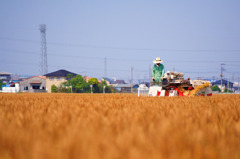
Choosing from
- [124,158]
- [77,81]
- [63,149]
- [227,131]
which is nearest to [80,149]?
[63,149]

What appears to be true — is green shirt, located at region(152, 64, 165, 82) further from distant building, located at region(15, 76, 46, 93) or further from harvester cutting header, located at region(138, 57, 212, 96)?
distant building, located at region(15, 76, 46, 93)

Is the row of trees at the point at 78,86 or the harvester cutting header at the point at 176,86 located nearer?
the harvester cutting header at the point at 176,86

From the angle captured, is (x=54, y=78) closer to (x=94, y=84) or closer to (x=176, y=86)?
(x=94, y=84)

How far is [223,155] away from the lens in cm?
130

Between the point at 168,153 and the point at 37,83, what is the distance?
8781 centimetres

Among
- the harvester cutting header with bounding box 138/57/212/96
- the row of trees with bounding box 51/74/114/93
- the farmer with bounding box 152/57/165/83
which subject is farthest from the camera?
the row of trees with bounding box 51/74/114/93

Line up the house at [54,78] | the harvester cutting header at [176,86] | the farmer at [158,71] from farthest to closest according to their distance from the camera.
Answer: the house at [54,78], the farmer at [158,71], the harvester cutting header at [176,86]

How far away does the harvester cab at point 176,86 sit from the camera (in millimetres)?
11172

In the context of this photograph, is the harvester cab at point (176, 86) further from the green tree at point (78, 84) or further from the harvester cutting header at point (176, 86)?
the green tree at point (78, 84)

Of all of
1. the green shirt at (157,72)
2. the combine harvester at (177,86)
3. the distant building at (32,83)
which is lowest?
the combine harvester at (177,86)

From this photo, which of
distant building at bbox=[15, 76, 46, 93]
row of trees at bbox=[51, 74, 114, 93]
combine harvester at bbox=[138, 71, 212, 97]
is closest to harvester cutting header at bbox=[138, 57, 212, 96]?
combine harvester at bbox=[138, 71, 212, 97]

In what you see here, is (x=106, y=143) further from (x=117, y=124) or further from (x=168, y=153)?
(x=117, y=124)

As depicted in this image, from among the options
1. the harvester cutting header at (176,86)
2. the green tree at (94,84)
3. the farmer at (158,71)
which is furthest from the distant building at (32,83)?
the harvester cutting header at (176,86)

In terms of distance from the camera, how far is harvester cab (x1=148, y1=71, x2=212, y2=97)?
36.7 ft
